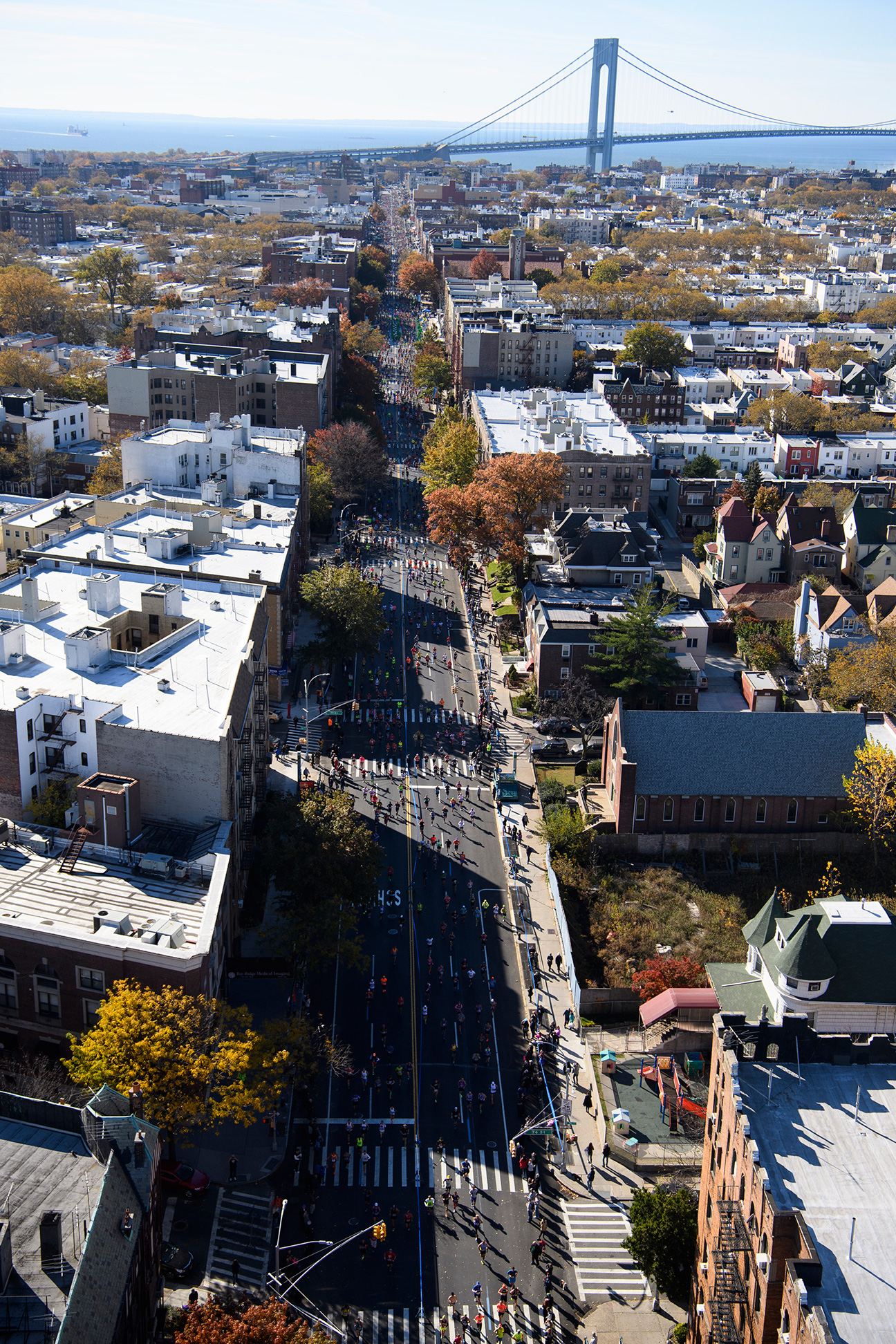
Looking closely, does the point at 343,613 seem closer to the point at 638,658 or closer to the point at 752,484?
the point at 638,658

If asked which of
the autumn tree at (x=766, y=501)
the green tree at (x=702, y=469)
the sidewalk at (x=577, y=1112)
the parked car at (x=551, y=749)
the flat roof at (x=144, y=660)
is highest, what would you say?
the flat roof at (x=144, y=660)

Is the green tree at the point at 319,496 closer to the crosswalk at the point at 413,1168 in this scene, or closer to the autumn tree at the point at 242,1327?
the crosswalk at the point at 413,1168

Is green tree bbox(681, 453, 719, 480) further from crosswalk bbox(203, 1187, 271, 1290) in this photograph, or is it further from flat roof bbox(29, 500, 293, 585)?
crosswalk bbox(203, 1187, 271, 1290)

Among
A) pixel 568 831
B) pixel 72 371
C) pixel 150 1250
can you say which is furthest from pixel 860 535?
pixel 72 371

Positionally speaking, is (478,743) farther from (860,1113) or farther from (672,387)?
(672,387)

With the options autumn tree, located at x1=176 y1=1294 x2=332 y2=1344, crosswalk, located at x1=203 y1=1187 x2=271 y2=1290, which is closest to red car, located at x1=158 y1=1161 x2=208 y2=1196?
crosswalk, located at x1=203 y1=1187 x2=271 y2=1290

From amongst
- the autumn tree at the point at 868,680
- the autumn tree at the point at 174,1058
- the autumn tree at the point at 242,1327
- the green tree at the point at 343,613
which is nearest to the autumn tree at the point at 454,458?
the green tree at the point at 343,613
